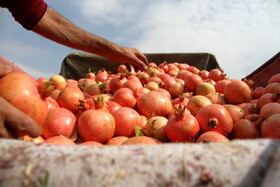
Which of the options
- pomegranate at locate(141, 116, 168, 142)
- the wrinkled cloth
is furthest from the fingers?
the wrinkled cloth

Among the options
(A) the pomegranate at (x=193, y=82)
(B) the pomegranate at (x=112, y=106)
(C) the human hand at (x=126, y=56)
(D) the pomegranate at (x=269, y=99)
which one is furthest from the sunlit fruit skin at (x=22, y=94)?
(A) the pomegranate at (x=193, y=82)

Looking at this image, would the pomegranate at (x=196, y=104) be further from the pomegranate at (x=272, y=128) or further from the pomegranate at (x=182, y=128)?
the pomegranate at (x=272, y=128)

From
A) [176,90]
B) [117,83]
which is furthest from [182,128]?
[117,83]

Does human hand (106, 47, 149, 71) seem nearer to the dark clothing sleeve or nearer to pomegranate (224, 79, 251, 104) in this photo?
the dark clothing sleeve

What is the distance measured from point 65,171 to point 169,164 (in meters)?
0.32

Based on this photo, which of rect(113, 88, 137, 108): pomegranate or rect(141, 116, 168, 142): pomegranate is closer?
rect(141, 116, 168, 142): pomegranate

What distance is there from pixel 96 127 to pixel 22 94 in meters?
0.72

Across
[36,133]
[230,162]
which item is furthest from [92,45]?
[230,162]

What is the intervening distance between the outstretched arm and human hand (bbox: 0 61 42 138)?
1709 millimetres

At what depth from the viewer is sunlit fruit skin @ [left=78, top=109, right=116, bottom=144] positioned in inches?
71.3

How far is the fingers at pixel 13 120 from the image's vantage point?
3.05 feet

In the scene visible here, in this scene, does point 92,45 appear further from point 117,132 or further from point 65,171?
point 65,171

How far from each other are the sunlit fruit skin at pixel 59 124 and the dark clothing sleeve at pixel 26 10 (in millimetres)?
1047

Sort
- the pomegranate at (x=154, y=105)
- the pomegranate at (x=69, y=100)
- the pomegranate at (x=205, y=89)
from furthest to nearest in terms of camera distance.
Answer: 1. the pomegranate at (x=205, y=89)
2. the pomegranate at (x=154, y=105)
3. the pomegranate at (x=69, y=100)
